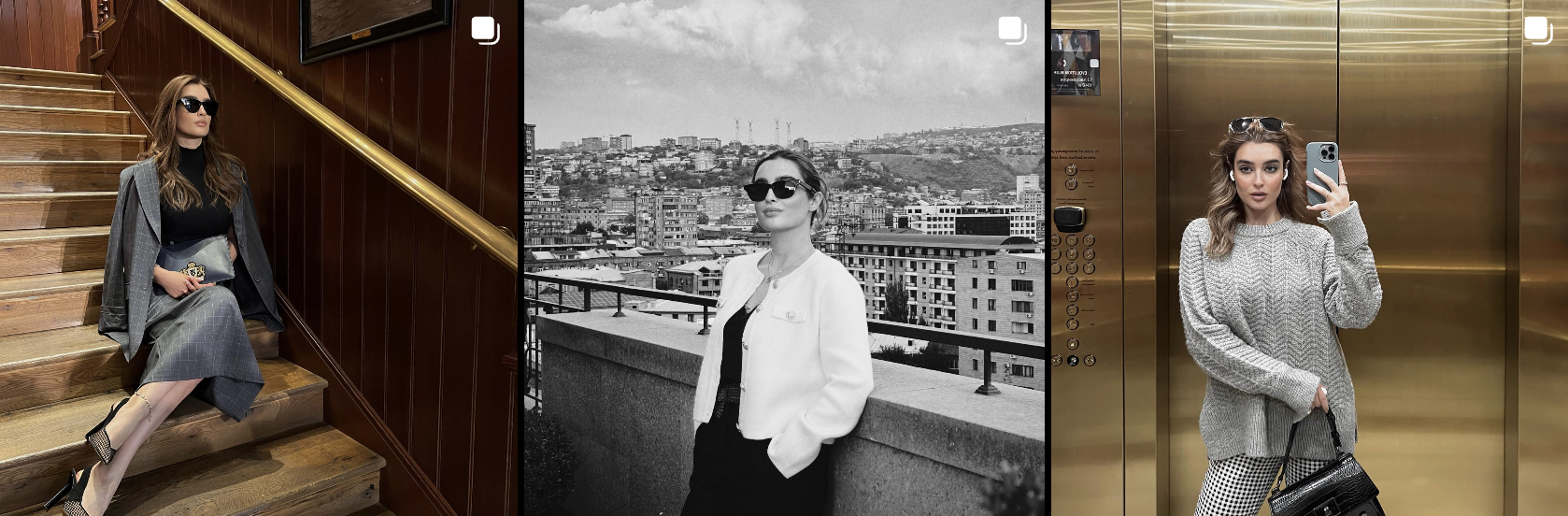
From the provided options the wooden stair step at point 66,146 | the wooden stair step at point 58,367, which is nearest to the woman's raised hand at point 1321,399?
the wooden stair step at point 58,367

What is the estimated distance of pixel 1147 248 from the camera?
1920mm

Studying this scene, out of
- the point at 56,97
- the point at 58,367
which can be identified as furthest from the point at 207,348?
the point at 56,97

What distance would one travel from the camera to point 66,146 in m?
3.43

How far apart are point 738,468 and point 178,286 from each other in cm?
193

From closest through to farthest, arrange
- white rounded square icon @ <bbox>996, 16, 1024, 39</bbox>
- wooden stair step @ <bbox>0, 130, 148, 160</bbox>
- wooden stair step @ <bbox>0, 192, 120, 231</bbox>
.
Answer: white rounded square icon @ <bbox>996, 16, 1024, 39</bbox>, wooden stair step @ <bbox>0, 192, 120, 231</bbox>, wooden stair step @ <bbox>0, 130, 148, 160</bbox>

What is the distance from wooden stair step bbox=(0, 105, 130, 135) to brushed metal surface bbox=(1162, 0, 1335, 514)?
15.3ft

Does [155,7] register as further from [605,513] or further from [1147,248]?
[1147,248]

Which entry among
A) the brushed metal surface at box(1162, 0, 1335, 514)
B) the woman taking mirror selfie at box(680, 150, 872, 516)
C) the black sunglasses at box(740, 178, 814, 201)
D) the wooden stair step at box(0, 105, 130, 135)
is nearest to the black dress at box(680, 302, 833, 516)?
the woman taking mirror selfie at box(680, 150, 872, 516)

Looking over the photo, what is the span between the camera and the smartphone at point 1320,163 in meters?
1.60

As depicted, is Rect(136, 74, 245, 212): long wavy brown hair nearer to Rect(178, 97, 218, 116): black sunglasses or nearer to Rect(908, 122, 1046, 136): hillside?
Rect(178, 97, 218, 116): black sunglasses

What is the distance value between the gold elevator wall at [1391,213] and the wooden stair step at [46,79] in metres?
5.05

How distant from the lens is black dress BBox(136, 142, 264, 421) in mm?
2072

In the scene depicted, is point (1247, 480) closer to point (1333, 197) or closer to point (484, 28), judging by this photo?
point (1333, 197)

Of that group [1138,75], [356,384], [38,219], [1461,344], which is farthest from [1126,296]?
[38,219]
